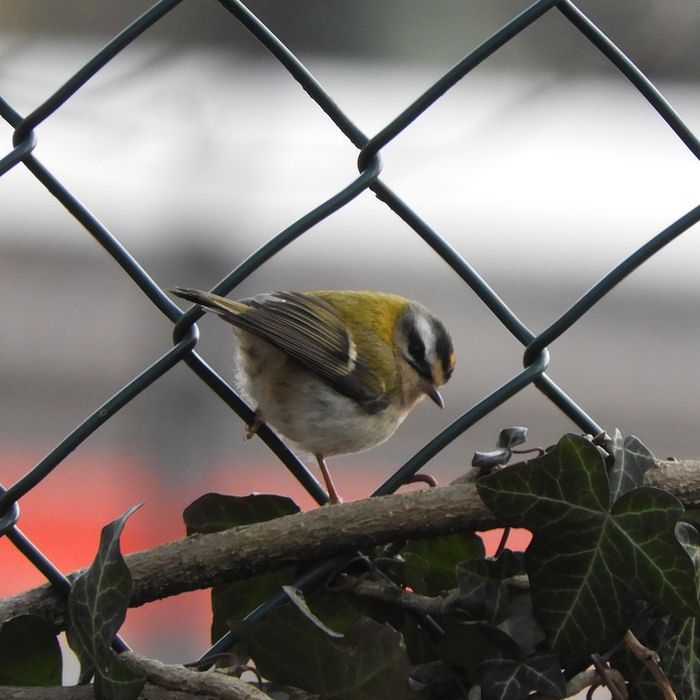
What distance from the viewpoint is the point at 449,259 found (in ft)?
3.81

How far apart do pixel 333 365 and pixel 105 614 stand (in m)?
1.32

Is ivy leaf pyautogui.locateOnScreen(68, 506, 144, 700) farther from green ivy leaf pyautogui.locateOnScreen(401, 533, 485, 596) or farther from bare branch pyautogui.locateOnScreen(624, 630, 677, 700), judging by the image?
bare branch pyautogui.locateOnScreen(624, 630, 677, 700)

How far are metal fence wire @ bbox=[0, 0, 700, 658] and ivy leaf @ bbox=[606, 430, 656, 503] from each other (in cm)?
16

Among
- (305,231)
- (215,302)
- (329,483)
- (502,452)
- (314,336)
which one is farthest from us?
(314,336)

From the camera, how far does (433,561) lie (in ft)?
3.38

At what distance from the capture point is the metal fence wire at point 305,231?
1083 millimetres

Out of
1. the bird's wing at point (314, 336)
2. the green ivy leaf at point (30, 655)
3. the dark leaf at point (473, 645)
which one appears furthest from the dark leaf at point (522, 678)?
the bird's wing at point (314, 336)

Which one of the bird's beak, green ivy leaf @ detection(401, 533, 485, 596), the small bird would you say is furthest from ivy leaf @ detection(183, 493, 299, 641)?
the bird's beak

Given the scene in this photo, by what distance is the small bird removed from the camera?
206 cm

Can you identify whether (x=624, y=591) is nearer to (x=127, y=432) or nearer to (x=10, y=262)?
(x=127, y=432)

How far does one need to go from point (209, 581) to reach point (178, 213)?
600cm

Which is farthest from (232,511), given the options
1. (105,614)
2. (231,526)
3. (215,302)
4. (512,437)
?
(215,302)

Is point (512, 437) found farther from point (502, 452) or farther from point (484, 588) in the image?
point (484, 588)

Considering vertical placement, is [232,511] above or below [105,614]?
above
